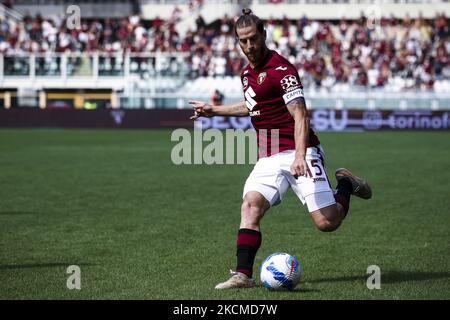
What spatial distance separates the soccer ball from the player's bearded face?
64.8 inches

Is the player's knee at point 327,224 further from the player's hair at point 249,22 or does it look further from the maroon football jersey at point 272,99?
the player's hair at point 249,22

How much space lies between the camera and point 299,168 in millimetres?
6711

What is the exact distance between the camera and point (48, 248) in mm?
9188

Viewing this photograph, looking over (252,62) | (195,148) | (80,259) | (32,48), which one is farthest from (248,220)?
(32,48)

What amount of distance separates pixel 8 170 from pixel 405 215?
974 centimetres

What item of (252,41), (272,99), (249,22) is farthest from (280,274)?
(249,22)

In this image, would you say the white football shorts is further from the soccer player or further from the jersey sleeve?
the jersey sleeve

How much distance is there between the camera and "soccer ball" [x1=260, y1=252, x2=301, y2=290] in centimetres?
685

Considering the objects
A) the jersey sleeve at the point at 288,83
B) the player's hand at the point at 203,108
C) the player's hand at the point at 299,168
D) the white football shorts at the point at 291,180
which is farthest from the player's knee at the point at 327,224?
the player's hand at the point at 203,108

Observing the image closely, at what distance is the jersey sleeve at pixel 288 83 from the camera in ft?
22.9

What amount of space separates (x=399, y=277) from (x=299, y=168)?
1.61 meters

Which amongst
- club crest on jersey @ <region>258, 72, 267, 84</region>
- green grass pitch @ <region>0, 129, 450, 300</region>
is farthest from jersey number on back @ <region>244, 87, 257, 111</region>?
green grass pitch @ <region>0, 129, 450, 300</region>

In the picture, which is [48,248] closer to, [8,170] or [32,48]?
[8,170]

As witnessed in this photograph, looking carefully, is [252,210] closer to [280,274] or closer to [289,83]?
[280,274]
